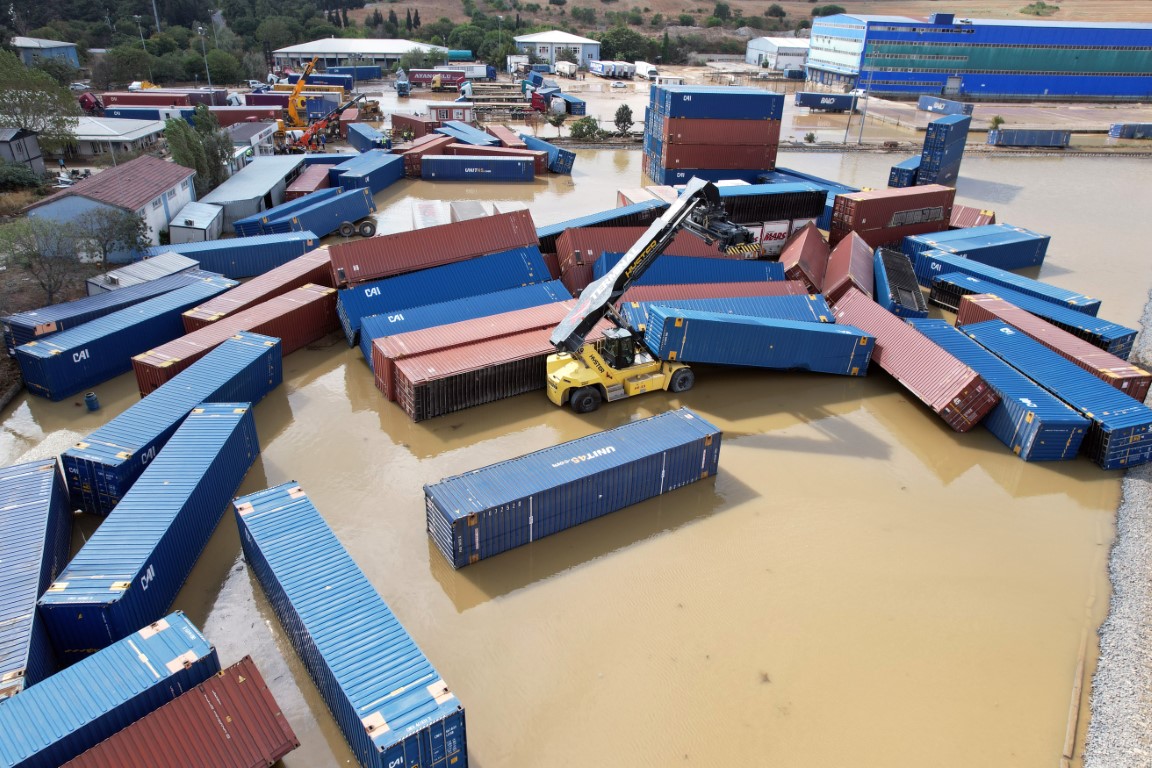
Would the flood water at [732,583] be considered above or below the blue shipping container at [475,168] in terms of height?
below

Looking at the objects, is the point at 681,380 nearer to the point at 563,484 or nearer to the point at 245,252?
the point at 563,484

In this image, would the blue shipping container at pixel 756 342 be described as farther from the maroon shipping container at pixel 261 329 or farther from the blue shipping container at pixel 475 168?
the blue shipping container at pixel 475 168

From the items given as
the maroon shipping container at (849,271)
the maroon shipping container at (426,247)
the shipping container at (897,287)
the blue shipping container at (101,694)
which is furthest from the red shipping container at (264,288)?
the shipping container at (897,287)

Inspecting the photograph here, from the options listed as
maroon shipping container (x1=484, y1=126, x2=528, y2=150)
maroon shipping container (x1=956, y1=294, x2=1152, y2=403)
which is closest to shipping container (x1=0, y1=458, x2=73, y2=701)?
maroon shipping container (x1=956, y1=294, x2=1152, y2=403)

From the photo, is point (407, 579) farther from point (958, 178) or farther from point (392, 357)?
point (958, 178)

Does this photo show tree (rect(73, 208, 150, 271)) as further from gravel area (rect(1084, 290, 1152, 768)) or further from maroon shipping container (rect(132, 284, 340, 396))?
gravel area (rect(1084, 290, 1152, 768))

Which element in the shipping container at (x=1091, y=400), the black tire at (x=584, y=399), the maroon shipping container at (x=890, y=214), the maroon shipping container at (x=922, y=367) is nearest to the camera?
the shipping container at (x=1091, y=400)

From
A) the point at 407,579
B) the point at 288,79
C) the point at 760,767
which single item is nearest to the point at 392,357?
the point at 407,579
